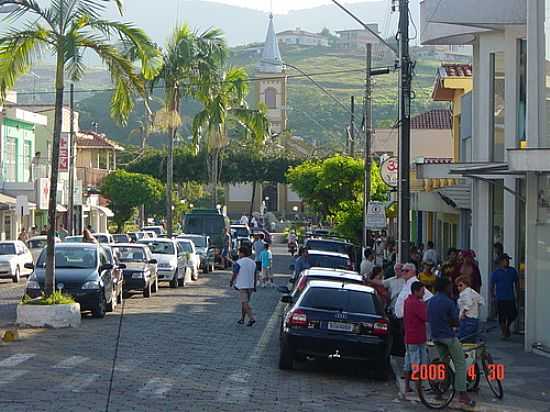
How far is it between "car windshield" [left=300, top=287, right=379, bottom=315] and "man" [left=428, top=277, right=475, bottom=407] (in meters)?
2.89

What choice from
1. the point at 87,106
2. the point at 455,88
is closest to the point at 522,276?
the point at 455,88

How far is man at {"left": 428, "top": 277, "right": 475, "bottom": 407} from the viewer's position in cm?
1391

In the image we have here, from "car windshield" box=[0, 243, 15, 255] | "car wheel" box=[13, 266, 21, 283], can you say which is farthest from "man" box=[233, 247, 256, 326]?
"car windshield" box=[0, 243, 15, 255]

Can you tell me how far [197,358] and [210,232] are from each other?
32.8 metres

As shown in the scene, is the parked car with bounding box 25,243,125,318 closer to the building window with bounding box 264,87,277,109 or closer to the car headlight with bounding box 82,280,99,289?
the car headlight with bounding box 82,280,99,289

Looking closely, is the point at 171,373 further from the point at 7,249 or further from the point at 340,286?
the point at 7,249

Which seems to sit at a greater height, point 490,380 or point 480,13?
point 480,13

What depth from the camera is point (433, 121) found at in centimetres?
6325

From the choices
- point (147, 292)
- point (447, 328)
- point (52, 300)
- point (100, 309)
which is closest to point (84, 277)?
point (100, 309)

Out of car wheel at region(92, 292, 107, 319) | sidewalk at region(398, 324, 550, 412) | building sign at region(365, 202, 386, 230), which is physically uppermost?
building sign at region(365, 202, 386, 230)

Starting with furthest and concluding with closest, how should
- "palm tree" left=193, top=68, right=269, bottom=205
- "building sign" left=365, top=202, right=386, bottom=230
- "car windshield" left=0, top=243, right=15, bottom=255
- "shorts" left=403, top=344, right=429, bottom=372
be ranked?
"palm tree" left=193, top=68, right=269, bottom=205 → "car windshield" left=0, top=243, right=15, bottom=255 → "building sign" left=365, top=202, right=386, bottom=230 → "shorts" left=403, top=344, right=429, bottom=372

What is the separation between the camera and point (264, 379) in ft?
52.3

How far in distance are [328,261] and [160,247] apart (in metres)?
8.91

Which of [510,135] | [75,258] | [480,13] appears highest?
[480,13]
